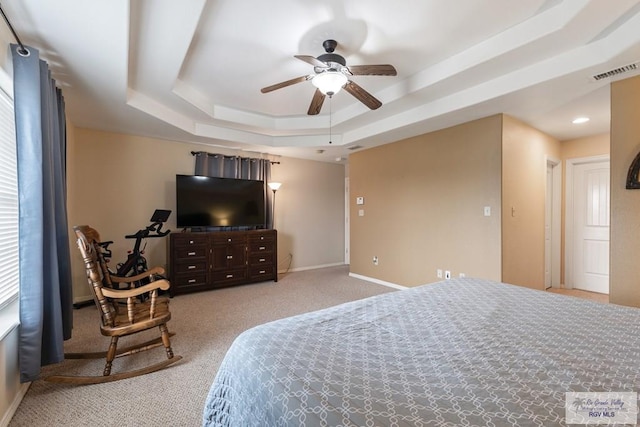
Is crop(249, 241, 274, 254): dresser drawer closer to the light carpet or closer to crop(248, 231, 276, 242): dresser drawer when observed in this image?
crop(248, 231, 276, 242): dresser drawer

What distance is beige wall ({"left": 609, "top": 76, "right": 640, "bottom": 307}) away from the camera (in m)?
2.38

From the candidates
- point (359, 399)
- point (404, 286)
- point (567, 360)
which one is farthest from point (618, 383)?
point (404, 286)

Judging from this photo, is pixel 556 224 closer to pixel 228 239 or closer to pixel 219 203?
pixel 228 239

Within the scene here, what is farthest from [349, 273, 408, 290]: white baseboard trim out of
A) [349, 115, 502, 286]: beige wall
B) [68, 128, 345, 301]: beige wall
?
[68, 128, 345, 301]: beige wall

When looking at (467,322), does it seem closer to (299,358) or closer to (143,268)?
(299,358)

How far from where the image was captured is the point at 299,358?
105 cm

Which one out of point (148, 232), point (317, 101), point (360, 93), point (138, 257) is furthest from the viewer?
point (148, 232)

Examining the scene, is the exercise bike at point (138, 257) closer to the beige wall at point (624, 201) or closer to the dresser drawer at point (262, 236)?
the dresser drawer at point (262, 236)

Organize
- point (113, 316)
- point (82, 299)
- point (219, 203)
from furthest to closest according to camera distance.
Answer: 1. point (219, 203)
2. point (82, 299)
3. point (113, 316)

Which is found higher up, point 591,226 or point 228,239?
point 591,226

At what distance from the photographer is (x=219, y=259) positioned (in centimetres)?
446

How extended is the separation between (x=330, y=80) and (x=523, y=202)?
2.97 metres

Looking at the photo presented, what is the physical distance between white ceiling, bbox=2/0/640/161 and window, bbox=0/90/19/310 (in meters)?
0.58

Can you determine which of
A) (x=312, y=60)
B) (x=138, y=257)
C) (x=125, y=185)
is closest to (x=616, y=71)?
(x=312, y=60)
